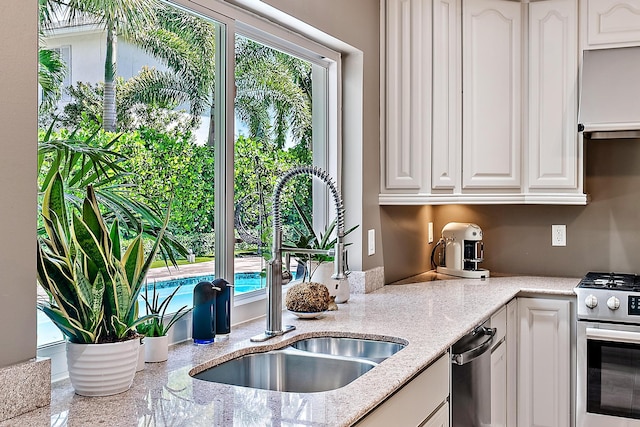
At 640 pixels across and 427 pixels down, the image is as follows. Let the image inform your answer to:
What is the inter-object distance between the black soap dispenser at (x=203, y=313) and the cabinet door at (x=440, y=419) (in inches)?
26.6

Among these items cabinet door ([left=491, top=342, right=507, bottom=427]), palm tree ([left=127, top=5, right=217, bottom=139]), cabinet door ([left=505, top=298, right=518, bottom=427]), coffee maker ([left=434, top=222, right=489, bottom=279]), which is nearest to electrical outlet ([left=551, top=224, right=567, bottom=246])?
coffee maker ([left=434, top=222, right=489, bottom=279])

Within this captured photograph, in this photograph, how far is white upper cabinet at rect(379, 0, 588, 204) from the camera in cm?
315

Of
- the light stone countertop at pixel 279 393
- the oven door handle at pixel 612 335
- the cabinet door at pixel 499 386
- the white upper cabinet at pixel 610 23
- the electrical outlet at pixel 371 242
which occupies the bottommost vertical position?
the cabinet door at pixel 499 386

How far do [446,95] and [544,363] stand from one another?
4.48 feet

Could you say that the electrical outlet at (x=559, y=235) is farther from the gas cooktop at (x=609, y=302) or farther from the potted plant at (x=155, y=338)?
the potted plant at (x=155, y=338)

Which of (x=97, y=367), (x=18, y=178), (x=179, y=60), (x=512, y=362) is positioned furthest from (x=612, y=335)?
(x=18, y=178)

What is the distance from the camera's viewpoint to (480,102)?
3.23 metres

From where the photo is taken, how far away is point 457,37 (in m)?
3.23

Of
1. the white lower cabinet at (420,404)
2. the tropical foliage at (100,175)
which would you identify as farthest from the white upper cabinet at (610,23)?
the tropical foliage at (100,175)

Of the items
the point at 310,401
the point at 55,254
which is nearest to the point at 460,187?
the point at 310,401

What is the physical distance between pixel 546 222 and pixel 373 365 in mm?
2099

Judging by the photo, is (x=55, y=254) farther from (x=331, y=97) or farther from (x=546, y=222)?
(x=546, y=222)

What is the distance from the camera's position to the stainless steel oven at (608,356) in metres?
2.75

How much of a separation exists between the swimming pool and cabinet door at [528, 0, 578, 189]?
159cm
